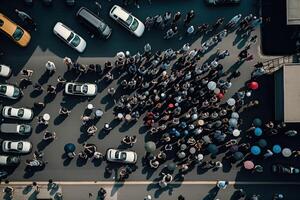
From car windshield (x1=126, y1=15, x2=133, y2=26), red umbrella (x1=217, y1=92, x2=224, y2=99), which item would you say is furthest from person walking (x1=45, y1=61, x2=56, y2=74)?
red umbrella (x1=217, y1=92, x2=224, y2=99)

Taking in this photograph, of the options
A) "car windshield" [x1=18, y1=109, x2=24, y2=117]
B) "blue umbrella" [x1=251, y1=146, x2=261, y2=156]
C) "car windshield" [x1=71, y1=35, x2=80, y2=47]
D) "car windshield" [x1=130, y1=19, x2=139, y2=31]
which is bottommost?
"blue umbrella" [x1=251, y1=146, x2=261, y2=156]

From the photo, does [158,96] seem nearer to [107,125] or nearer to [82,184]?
[107,125]

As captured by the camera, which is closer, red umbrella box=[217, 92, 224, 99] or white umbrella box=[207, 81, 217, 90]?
white umbrella box=[207, 81, 217, 90]

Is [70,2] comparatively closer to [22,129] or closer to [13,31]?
[13,31]

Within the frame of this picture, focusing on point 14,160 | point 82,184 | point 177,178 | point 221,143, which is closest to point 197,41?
point 221,143

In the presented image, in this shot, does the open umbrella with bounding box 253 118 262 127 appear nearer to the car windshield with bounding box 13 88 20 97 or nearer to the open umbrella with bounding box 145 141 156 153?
the open umbrella with bounding box 145 141 156 153

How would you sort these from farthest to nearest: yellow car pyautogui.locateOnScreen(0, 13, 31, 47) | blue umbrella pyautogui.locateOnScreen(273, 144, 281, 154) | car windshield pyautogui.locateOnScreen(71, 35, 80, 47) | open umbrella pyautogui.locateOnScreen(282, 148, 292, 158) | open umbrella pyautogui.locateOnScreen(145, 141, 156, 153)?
car windshield pyautogui.locateOnScreen(71, 35, 80, 47) → yellow car pyautogui.locateOnScreen(0, 13, 31, 47) → open umbrella pyautogui.locateOnScreen(145, 141, 156, 153) → open umbrella pyautogui.locateOnScreen(282, 148, 292, 158) → blue umbrella pyautogui.locateOnScreen(273, 144, 281, 154)

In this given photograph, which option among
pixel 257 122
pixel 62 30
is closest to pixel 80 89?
Result: pixel 62 30
